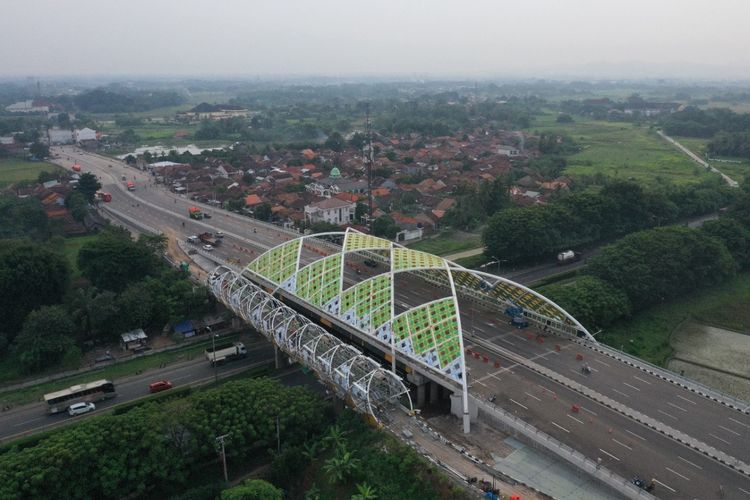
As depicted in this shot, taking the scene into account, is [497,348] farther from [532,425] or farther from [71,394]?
[71,394]

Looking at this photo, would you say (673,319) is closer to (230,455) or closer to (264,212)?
(230,455)

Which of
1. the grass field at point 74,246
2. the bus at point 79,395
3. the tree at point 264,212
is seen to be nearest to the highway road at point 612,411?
the bus at point 79,395

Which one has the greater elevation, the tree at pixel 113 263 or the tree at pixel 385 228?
the tree at pixel 113 263

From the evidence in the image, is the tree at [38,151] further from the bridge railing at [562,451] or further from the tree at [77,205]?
the bridge railing at [562,451]

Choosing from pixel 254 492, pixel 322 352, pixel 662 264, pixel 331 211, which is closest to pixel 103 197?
pixel 331 211

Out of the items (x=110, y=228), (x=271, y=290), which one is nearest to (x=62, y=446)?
(x=271, y=290)

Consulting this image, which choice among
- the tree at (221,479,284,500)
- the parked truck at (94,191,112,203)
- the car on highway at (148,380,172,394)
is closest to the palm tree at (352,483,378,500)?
the tree at (221,479,284,500)
